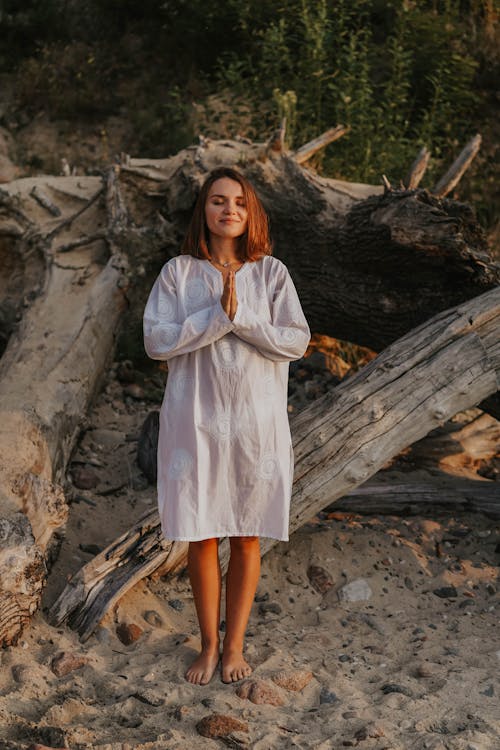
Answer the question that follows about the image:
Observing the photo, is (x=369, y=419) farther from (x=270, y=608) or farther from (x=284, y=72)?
(x=284, y=72)

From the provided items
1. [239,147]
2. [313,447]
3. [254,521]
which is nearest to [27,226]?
[239,147]

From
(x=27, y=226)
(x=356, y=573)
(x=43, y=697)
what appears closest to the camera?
(x=43, y=697)

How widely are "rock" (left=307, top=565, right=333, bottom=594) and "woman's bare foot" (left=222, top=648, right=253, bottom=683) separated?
0.82 meters

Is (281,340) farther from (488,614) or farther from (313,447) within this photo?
(488,614)

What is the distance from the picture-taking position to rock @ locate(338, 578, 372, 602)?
4.21 metres

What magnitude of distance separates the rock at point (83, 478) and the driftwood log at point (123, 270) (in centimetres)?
21

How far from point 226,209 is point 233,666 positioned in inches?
70.2

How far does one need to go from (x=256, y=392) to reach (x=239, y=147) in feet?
11.3

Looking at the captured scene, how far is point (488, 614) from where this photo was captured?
13.5ft

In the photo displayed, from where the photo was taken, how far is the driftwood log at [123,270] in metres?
4.27

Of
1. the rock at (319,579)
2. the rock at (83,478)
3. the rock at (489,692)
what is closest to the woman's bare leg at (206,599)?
the rock at (319,579)

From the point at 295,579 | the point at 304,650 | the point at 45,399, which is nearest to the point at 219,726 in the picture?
the point at 304,650

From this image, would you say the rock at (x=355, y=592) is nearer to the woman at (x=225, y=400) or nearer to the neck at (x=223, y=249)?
the woman at (x=225, y=400)

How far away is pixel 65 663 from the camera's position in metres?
3.52
